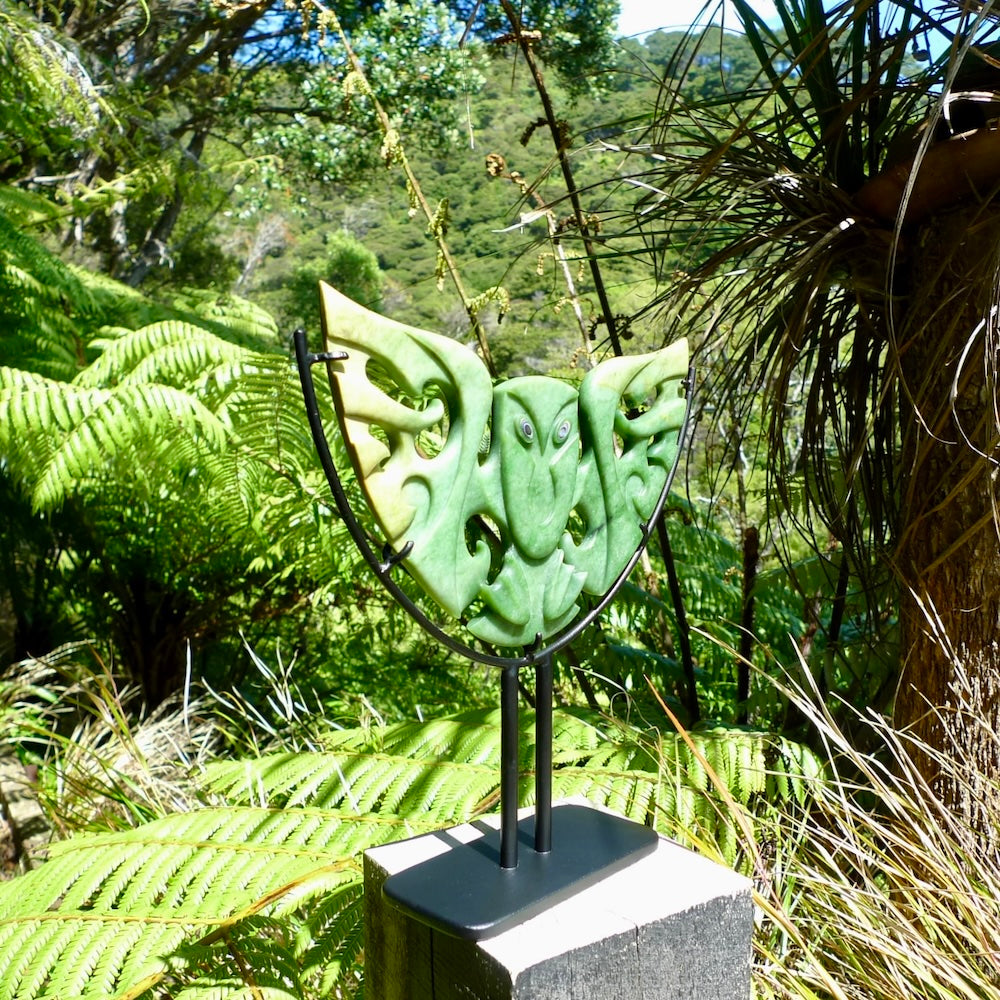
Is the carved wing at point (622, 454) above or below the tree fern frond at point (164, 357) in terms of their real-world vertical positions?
below

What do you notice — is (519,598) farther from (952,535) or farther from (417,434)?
(952,535)

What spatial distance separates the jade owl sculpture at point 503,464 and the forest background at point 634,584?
1.07 ft

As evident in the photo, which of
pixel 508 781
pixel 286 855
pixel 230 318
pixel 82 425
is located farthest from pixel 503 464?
pixel 230 318

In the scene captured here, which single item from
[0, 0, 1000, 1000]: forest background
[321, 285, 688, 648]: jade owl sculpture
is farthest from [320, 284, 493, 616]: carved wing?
[0, 0, 1000, 1000]: forest background

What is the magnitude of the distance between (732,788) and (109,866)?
0.78 metres

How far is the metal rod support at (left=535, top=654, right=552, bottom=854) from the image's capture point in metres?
0.82

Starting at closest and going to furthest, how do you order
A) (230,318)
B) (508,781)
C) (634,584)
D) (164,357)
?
(508,781) → (634,584) → (164,357) → (230,318)

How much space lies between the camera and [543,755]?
829 millimetres

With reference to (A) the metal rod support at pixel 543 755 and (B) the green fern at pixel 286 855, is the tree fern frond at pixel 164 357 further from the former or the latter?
(A) the metal rod support at pixel 543 755

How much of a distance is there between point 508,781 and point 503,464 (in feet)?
0.93

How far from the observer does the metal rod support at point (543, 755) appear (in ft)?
2.70

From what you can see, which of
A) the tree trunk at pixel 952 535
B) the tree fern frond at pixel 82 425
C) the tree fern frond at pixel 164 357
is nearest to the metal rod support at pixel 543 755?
the tree trunk at pixel 952 535

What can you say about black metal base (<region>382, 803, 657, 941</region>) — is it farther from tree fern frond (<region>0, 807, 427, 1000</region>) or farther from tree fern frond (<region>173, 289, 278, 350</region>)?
tree fern frond (<region>173, 289, 278, 350</region>)

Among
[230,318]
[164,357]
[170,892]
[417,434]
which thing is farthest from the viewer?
[230,318]
